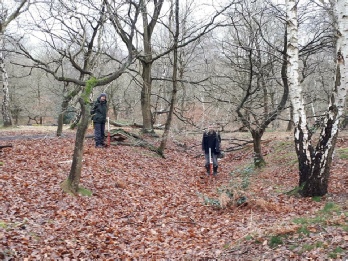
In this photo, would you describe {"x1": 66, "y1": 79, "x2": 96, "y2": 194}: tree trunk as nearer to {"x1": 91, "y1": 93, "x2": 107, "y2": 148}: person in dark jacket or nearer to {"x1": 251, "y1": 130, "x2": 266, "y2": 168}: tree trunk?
{"x1": 91, "y1": 93, "x2": 107, "y2": 148}: person in dark jacket

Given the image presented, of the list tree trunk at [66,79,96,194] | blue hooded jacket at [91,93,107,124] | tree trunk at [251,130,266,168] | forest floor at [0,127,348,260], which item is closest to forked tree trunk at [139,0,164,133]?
blue hooded jacket at [91,93,107,124]

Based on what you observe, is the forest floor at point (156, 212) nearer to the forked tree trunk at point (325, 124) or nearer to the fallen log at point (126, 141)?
the forked tree trunk at point (325, 124)

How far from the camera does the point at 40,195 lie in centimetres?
882

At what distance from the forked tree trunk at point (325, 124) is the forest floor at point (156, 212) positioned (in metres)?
0.49

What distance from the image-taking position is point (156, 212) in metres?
9.14

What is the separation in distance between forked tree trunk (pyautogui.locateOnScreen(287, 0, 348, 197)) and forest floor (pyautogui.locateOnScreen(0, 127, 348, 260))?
49 centimetres

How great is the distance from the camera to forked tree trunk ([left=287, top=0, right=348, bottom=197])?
294 inches

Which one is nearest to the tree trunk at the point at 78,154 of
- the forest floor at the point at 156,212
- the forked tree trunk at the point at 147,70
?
the forest floor at the point at 156,212

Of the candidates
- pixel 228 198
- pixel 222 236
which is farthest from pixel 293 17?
pixel 222 236

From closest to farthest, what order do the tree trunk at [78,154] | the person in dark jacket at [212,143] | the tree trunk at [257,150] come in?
1. the tree trunk at [78,154]
2. the person in dark jacket at [212,143]
3. the tree trunk at [257,150]

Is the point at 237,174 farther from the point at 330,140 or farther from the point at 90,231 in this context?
the point at 90,231

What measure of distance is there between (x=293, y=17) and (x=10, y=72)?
3529 cm

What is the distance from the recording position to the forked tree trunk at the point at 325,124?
748cm

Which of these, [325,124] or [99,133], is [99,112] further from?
[325,124]
